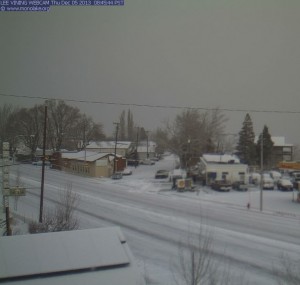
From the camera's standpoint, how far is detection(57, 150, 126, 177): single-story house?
27.7ft

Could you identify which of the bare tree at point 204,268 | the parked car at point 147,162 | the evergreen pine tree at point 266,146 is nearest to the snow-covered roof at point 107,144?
the parked car at point 147,162

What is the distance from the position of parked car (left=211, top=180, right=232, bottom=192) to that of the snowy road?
2.85 meters

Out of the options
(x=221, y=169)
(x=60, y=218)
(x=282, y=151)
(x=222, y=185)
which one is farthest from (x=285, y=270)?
(x=221, y=169)

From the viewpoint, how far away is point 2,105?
286 inches

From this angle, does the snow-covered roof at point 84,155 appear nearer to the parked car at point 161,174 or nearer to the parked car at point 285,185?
the parked car at point 161,174

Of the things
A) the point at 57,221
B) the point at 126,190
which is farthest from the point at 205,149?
the point at 57,221

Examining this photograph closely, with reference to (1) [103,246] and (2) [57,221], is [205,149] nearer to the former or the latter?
(2) [57,221]

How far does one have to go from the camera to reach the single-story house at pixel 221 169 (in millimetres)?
18047

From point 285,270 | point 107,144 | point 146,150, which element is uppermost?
point 107,144

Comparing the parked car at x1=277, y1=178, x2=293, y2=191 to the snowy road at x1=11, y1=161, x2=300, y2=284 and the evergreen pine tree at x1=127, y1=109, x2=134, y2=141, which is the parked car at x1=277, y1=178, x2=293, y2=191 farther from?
the evergreen pine tree at x1=127, y1=109, x2=134, y2=141

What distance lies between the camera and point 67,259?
4.87m

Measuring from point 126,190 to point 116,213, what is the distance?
0.67 metres

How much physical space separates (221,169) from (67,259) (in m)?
14.2

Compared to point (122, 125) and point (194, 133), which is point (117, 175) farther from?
point (194, 133)
